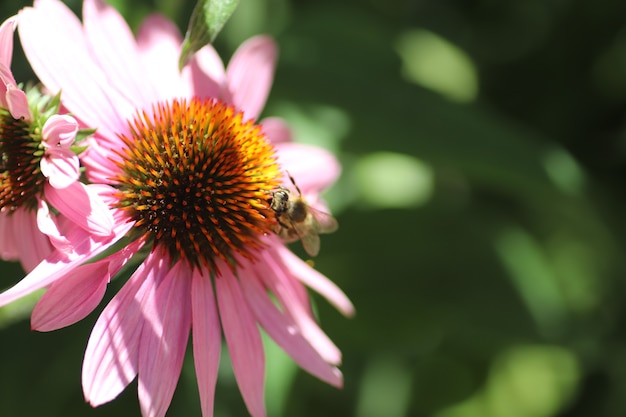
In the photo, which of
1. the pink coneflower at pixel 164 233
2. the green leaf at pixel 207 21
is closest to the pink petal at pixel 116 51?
the pink coneflower at pixel 164 233

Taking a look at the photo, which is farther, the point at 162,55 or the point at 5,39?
the point at 162,55

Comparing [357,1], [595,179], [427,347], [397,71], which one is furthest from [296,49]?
[595,179]

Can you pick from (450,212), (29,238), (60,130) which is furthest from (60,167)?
(450,212)

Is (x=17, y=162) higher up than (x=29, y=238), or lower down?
higher up

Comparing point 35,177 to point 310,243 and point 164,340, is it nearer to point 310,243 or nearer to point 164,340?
point 164,340

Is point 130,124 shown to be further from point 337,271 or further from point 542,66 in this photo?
point 542,66

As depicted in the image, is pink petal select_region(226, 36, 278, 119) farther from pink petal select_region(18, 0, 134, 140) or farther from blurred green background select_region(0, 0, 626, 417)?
blurred green background select_region(0, 0, 626, 417)
